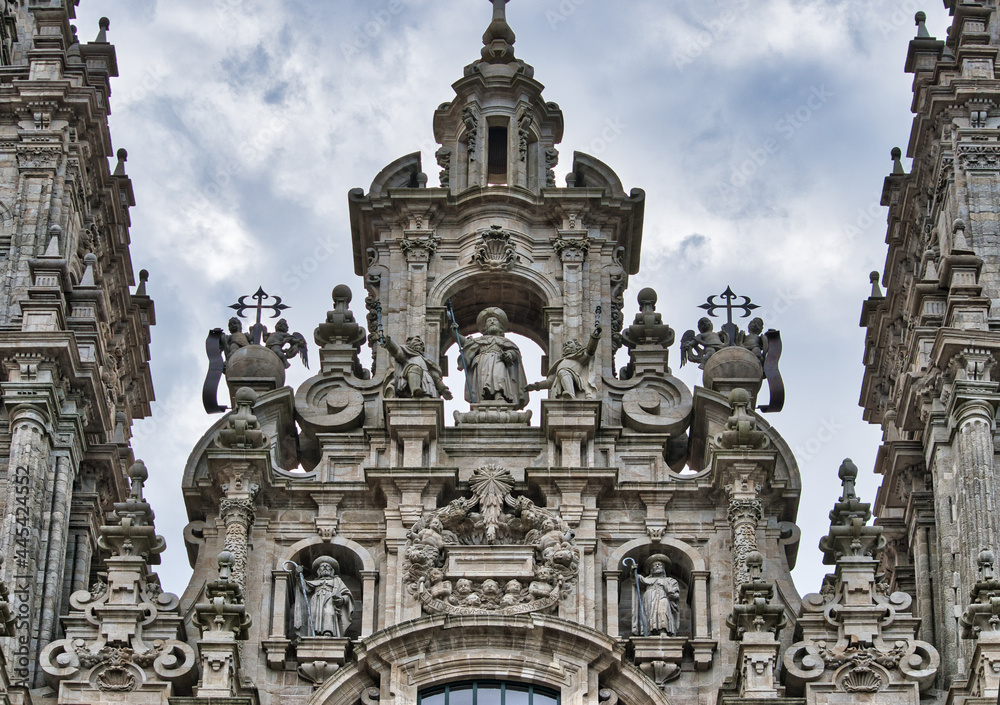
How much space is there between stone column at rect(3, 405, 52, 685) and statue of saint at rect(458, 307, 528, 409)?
203 inches

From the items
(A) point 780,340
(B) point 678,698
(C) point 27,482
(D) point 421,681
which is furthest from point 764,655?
(C) point 27,482

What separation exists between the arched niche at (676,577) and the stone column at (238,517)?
13.3 ft

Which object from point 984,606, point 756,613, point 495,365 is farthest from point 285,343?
point 984,606

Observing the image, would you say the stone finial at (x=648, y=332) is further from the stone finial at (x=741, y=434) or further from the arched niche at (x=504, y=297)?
the stone finial at (x=741, y=434)

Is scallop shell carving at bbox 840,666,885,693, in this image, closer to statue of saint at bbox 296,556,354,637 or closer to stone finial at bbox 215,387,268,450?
statue of saint at bbox 296,556,354,637

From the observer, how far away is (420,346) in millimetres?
36344

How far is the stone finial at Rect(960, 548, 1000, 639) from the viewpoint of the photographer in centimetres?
3209

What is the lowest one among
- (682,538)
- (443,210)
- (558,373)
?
(682,538)

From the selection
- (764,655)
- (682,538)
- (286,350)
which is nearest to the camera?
(764,655)

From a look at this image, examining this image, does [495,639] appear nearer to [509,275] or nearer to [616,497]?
[616,497]

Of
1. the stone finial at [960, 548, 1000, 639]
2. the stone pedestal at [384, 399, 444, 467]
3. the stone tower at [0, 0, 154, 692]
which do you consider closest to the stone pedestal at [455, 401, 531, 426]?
the stone pedestal at [384, 399, 444, 467]

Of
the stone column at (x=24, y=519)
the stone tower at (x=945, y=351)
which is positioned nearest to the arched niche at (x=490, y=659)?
the stone column at (x=24, y=519)

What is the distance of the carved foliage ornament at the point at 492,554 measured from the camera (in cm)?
3347

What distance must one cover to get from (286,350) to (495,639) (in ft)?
19.2
